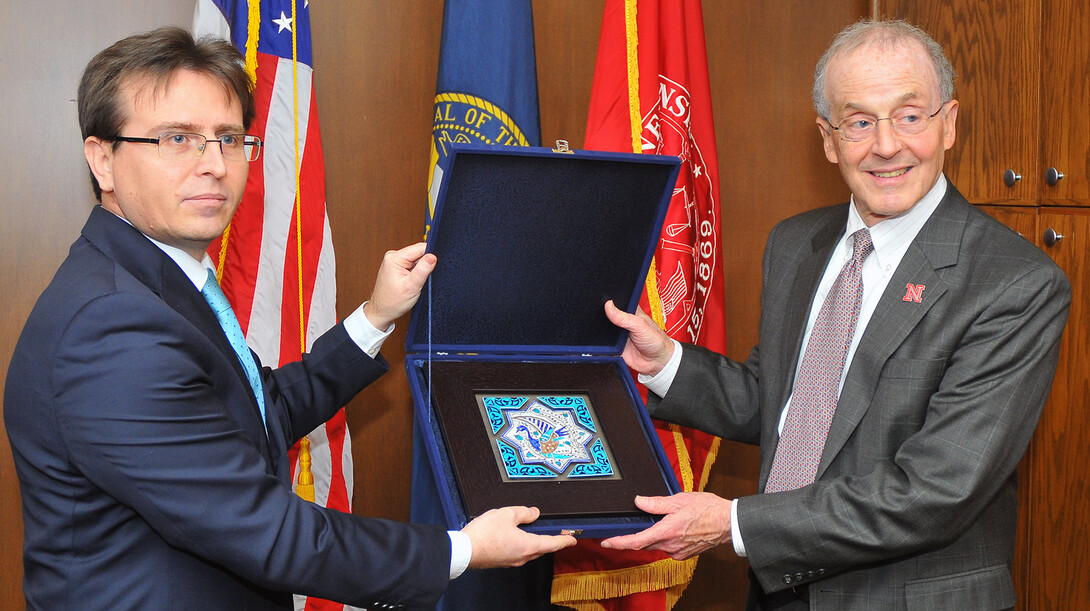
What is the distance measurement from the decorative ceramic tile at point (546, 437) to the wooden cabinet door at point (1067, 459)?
1320 millimetres

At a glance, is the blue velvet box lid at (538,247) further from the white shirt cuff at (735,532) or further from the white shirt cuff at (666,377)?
the white shirt cuff at (735,532)

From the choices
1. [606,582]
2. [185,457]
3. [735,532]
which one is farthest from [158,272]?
[606,582]

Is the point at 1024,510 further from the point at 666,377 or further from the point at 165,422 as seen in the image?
the point at 165,422

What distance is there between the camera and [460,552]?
1716mm

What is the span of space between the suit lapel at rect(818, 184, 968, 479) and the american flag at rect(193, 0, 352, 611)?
4.99 ft

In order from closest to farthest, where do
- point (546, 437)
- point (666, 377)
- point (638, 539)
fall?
point (638, 539) < point (546, 437) < point (666, 377)

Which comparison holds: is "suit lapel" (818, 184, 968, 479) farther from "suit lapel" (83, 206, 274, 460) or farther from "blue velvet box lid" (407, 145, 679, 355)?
"suit lapel" (83, 206, 274, 460)

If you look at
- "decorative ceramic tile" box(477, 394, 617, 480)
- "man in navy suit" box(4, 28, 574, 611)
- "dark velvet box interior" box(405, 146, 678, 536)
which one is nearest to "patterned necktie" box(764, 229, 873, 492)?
"dark velvet box interior" box(405, 146, 678, 536)

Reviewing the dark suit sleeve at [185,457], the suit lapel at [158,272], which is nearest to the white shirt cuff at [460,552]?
the dark suit sleeve at [185,457]

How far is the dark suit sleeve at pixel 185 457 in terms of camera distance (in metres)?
1.43

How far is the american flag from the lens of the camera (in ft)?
8.68

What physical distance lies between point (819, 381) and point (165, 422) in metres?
1.36

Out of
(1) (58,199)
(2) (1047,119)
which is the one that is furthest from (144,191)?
(2) (1047,119)

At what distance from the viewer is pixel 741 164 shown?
3.44 meters
